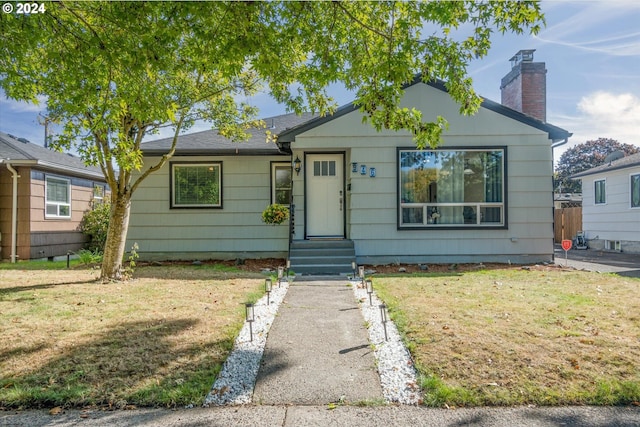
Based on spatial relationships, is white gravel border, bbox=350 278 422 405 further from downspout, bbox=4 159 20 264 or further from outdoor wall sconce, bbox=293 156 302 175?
downspout, bbox=4 159 20 264

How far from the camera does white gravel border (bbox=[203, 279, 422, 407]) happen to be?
9.65 feet

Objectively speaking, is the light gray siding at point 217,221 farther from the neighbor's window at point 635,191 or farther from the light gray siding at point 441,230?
the neighbor's window at point 635,191

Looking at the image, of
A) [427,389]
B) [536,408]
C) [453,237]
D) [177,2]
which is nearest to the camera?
[536,408]

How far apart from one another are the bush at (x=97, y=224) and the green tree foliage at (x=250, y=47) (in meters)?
8.16

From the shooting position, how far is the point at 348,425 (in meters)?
2.57

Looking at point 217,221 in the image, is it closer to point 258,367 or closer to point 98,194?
point 98,194

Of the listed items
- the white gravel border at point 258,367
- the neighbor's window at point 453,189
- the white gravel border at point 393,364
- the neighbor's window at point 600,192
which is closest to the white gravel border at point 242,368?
the white gravel border at point 258,367

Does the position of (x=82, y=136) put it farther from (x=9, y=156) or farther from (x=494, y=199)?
(x=494, y=199)

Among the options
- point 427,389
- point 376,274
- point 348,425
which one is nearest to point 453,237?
point 376,274

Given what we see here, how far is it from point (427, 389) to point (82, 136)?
21.1ft

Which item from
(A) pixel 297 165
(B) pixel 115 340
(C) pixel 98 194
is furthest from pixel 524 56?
(C) pixel 98 194

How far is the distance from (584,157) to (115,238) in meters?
44.2

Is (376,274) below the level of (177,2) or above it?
below

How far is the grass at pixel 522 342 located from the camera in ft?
9.57
